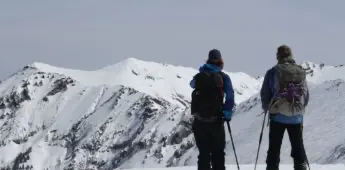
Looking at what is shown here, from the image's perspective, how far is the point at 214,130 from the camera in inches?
427

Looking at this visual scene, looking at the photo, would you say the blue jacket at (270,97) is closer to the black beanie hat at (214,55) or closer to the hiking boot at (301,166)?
the hiking boot at (301,166)

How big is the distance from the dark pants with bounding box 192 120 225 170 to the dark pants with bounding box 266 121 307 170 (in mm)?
1009

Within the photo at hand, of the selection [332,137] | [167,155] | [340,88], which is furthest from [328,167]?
[167,155]

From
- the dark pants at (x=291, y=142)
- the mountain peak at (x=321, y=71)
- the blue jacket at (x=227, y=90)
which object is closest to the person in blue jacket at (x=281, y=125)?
the dark pants at (x=291, y=142)

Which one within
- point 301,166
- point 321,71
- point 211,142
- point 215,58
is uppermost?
point 321,71

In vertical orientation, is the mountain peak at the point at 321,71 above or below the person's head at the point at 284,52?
above

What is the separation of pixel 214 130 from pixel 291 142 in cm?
158

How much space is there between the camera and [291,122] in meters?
11.2

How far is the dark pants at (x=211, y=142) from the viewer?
1085 centimetres

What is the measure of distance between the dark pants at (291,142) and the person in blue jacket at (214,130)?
3.28 feet

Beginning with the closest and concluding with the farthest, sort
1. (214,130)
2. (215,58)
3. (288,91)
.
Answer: (214,130)
(215,58)
(288,91)

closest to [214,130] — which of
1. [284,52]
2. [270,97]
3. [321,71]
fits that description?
[270,97]

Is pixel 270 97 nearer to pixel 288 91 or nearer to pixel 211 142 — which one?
pixel 288 91

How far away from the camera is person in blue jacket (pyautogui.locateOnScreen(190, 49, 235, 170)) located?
1084 centimetres
